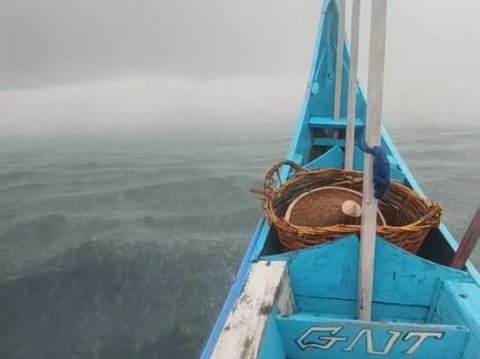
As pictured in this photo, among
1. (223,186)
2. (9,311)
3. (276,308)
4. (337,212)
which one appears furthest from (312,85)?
(223,186)

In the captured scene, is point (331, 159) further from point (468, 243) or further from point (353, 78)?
point (468, 243)

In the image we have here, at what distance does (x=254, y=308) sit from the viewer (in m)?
2.39

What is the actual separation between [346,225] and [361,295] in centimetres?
52

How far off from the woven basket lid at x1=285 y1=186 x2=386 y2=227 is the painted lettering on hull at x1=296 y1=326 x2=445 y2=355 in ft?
2.93

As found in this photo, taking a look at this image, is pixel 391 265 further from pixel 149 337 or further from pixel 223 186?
pixel 223 186

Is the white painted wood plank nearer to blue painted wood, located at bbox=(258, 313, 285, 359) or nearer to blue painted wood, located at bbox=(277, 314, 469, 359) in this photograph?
blue painted wood, located at bbox=(258, 313, 285, 359)

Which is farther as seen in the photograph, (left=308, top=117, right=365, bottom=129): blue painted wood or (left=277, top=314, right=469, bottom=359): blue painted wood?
(left=308, top=117, right=365, bottom=129): blue painted wood

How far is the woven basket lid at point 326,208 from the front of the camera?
10.5 ft

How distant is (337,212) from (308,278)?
585 mm

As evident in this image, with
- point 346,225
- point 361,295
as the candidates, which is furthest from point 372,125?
point 361,295

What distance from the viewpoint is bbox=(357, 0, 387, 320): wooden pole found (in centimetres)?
215

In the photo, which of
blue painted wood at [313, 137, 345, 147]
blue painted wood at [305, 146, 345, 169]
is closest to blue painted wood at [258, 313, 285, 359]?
blue painted wood at [305, 146, 345, 169]

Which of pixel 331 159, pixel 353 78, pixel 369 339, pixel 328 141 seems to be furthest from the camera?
pixel 328 141

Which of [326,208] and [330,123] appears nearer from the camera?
[326,208]
